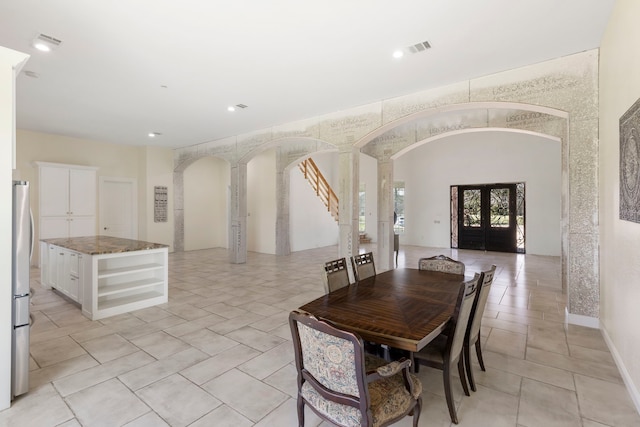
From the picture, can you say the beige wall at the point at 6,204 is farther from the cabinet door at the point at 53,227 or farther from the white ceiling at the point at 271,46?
the cabinet door at the point at 53,227

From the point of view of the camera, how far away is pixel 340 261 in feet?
9.62

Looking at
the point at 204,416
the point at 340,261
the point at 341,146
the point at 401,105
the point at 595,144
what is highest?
the point at 401,105

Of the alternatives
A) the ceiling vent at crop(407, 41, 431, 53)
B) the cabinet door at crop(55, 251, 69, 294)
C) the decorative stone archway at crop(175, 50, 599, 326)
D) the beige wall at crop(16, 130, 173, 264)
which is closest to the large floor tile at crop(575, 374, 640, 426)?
the decorative stone archway at crop(175, 50, 599, 326)

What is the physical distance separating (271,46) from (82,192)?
22.6ft

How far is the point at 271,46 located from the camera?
3.44 meters

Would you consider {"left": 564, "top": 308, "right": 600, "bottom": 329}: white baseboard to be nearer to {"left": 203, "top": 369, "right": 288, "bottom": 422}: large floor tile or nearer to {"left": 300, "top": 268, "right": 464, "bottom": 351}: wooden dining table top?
{"left": 300, "top": 268, "right": 464, "bottom": 351}: wooden dining table top

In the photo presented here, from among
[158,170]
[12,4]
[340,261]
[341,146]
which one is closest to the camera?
[12,4]

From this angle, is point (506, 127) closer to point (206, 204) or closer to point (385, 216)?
point (385, 216)

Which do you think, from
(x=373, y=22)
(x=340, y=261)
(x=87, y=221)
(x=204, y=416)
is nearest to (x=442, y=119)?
(x=373, y=22)

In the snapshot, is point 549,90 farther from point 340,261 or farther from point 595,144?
point 340,261

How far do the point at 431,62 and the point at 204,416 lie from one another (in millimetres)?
4258

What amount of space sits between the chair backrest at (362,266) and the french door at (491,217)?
7.85 meters

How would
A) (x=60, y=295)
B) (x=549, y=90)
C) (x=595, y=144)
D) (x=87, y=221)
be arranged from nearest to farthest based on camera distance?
(x=595, y=144)
(x=549, y=90)
(x=60, y=295)
(x=87, y=221)

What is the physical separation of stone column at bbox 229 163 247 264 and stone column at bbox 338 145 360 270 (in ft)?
10.00
